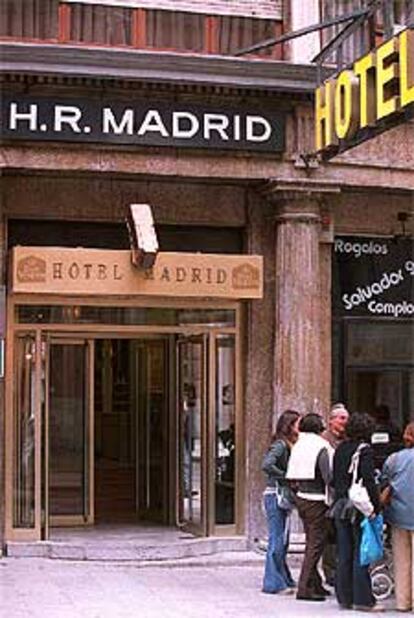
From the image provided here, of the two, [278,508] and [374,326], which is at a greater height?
[374,326]

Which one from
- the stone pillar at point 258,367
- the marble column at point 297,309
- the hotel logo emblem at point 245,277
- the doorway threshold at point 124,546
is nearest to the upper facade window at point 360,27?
the marble column at point 297,309

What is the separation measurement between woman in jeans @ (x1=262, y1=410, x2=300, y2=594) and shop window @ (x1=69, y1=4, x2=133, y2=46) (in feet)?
15.3

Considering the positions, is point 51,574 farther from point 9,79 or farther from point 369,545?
point 9,79

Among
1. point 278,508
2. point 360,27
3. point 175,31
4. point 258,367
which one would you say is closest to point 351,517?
point 278,508

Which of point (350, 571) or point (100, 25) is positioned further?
point (100, 25)

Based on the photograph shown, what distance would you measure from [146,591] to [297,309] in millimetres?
3611

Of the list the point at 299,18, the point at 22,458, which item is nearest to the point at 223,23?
the point at 299,18

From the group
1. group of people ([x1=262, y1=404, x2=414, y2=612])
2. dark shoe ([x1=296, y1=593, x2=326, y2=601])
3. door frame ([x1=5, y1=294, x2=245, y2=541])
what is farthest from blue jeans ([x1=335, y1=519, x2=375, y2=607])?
door frame ([x1=5, y1=294, x2=245, y2=541])

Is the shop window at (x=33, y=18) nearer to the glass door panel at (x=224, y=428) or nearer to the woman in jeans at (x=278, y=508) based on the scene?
the glass door panel at (x=224, y=428)

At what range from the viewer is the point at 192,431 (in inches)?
564

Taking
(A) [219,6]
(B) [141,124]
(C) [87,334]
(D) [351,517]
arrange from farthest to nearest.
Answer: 1. (C) [87,334]
2. (A) [219,6]
3. (B) [141,124]
4. (D) [351,517]

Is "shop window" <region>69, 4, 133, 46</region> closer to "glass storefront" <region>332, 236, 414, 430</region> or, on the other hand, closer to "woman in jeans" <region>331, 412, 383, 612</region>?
"glass storefront" <region>332, 236, 414, 430</region>

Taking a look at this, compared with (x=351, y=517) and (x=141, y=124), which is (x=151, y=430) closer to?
(x=141, y=124)

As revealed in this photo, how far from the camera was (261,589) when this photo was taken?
11609 mm
